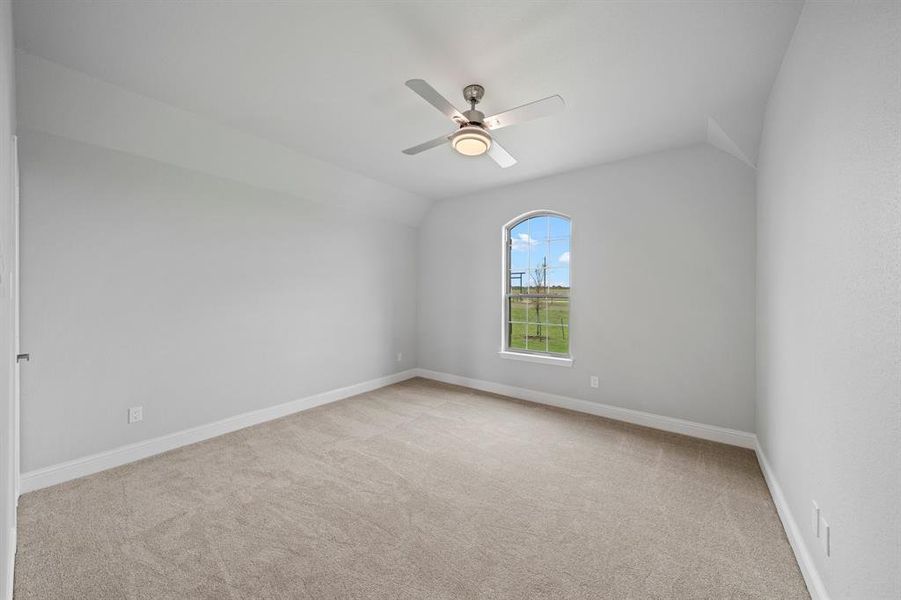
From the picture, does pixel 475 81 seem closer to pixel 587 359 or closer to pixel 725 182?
pixel 725 182

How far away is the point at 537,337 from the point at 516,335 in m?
0.29

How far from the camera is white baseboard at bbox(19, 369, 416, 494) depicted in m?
2.36

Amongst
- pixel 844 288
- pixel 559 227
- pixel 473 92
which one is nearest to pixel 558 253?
pixel 559 227

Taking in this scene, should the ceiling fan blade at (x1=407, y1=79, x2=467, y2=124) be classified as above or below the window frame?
above

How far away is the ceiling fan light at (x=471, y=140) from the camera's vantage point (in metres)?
2.34

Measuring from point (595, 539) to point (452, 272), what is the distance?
3.72m

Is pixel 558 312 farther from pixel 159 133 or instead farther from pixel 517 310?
pixel 159 133

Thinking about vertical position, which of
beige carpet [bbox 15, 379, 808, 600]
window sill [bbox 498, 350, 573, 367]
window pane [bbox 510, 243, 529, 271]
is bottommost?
beige carpet [bbox 15, 379, 808, 600]

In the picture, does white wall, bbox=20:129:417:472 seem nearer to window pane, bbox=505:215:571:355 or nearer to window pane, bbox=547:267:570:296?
window pane, bbox=505:215:571:355

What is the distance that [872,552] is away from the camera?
109 centimetres

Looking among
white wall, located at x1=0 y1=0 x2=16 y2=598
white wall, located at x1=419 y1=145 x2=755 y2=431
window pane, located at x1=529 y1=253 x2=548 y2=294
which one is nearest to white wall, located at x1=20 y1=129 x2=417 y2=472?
white wall, located at x1=0 y1=0 x2=16 y2=598

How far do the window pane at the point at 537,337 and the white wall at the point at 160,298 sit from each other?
238cm

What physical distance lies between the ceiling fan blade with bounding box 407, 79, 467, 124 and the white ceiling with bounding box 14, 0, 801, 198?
0.25 metres

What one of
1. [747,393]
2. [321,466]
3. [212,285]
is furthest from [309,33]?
[747,393]
